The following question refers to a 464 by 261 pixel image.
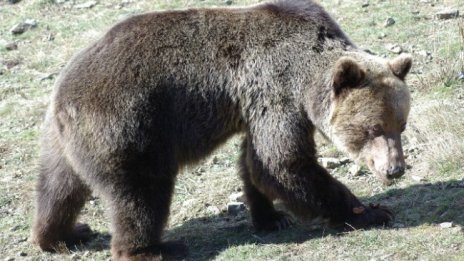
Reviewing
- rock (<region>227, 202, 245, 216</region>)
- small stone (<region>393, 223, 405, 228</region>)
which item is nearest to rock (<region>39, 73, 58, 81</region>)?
rock (<region>227, 202, 245, 216</region>)

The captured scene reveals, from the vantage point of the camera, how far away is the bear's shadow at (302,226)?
7841 millimetres

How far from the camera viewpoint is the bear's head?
757cm

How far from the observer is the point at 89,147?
752 cm

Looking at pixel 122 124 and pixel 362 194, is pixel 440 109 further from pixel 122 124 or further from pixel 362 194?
pixel 122 124

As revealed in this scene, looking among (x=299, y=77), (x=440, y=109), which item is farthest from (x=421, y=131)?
(x=299, y=77)

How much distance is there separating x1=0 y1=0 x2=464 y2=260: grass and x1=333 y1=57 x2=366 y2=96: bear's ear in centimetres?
134

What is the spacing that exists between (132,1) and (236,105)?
7415 millimetres

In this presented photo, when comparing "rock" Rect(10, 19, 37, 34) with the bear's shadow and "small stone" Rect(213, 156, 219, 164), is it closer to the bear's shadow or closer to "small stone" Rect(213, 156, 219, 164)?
"small stone" Rect(213, 156, 219, 164)

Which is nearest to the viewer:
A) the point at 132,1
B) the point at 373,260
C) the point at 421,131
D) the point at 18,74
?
the point at 373,260

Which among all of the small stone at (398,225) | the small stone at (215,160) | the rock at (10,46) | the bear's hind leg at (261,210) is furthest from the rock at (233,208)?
the rock at (10,46)

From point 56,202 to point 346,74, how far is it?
9.96 feet

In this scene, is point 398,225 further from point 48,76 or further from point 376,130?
point 48,76

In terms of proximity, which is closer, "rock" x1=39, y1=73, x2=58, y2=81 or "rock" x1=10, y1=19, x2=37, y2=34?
"rock" x1=39, y1=73, x2=58, y2=81

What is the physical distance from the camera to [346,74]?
25.0ft
